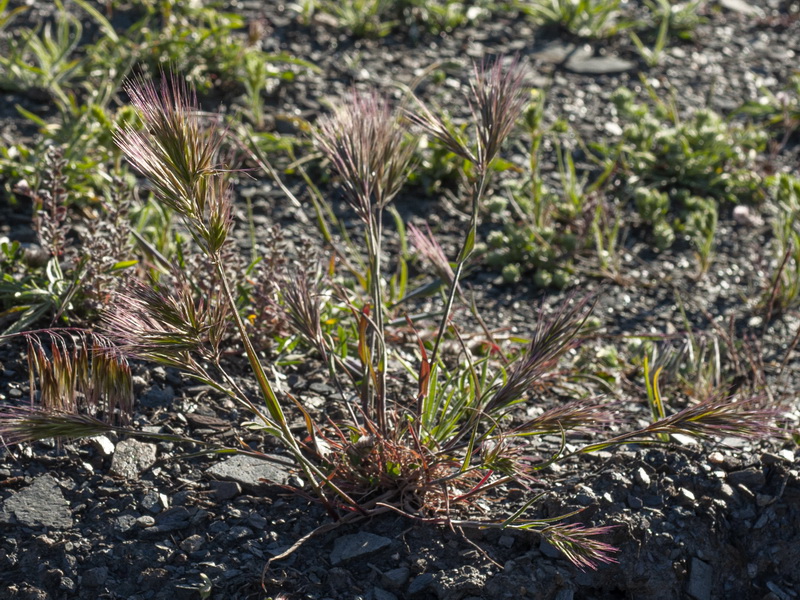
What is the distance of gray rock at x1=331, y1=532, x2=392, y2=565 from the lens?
240cm

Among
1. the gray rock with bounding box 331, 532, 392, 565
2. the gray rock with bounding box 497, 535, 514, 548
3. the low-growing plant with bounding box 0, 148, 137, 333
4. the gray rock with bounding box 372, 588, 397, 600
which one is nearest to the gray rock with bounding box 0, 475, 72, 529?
the low-growing plant with bounding box 0, 148, 137, 333

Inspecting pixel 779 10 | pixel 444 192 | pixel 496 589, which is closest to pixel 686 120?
pixel 444 192

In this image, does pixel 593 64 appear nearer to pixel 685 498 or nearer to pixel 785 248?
pixel 785 248

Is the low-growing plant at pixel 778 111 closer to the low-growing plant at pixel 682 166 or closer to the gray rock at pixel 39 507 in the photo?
the low-growing plant at pixel 682 166

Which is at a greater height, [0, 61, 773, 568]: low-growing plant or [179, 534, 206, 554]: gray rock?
[0, 61, 773, 568]: low-growing plant

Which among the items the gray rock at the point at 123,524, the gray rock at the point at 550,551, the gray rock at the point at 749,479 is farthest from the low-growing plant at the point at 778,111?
the gray rock at the point at 123,524

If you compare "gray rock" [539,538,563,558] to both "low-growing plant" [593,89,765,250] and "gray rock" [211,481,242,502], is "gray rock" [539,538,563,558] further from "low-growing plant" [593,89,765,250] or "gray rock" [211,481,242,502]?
"low-growing plant" [593,89,765,250]

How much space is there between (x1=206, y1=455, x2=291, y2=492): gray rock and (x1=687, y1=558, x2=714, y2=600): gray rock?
1.19 metres

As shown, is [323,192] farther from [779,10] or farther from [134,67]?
[779,10]

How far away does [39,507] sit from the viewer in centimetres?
243

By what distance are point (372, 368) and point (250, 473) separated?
503mm

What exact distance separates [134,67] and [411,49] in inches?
65.8

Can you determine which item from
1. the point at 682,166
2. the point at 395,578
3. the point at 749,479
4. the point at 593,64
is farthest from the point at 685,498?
the point at 593,64

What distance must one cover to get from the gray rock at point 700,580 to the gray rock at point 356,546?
0.87 metres
